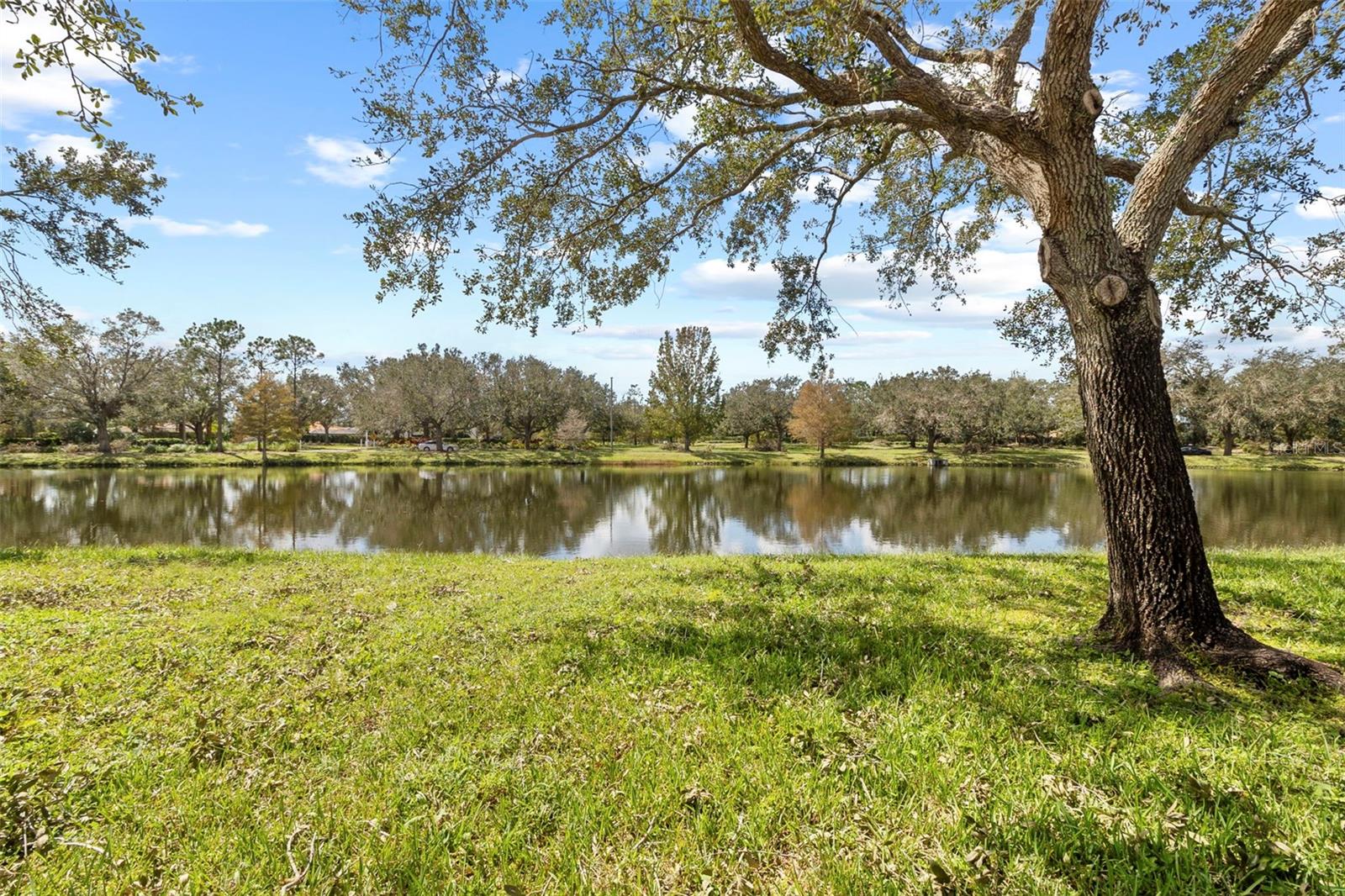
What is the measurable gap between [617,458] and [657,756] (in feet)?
154

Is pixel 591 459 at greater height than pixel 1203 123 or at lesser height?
lesser

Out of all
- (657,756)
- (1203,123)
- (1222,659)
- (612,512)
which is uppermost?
(1203,123)

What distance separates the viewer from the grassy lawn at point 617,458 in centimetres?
3900

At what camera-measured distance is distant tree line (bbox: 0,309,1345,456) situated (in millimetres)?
42500

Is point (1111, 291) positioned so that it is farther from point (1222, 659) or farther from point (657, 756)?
point (657, 756)

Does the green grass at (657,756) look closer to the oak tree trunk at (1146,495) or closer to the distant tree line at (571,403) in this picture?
the oak tree trunk at (1146,495)

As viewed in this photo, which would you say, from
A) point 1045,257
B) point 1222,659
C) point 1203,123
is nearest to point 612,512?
point 1045,257

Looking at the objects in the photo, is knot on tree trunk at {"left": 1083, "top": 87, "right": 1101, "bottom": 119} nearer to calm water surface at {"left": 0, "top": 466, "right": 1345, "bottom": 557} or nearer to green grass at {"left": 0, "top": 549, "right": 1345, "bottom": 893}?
green grass at {"left": 0, "top": 549, "right": 1345, "bottom": 893}

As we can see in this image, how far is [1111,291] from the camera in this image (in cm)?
421

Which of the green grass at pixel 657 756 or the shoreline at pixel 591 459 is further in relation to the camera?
the shoreline at pixel 591 459

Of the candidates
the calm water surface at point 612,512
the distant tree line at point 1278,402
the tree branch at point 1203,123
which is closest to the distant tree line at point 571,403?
the distant tree line at point 1278,402

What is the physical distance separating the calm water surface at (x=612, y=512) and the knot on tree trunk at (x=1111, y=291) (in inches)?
Answer: 394

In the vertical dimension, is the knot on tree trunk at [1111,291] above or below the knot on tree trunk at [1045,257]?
below

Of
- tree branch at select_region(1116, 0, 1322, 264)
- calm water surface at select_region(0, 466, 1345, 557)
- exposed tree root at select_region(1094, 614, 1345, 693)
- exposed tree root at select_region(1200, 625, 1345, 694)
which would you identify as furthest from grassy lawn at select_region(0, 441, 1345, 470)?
exposed tree root at select_region(1200, 625, 1345, 694)
